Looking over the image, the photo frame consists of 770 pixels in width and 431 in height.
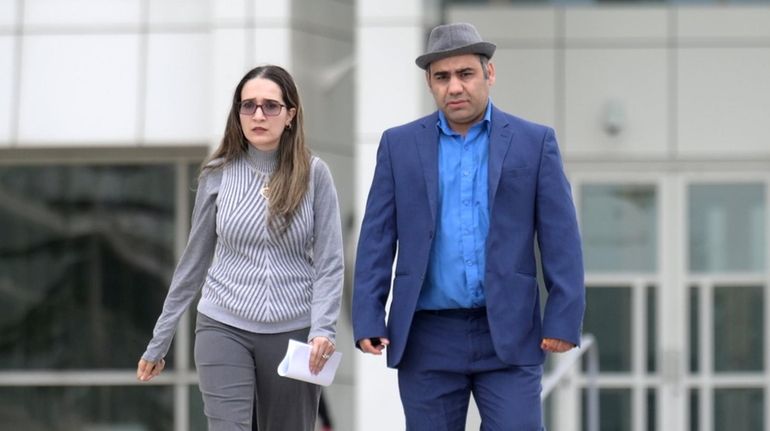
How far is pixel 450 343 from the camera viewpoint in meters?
5.34

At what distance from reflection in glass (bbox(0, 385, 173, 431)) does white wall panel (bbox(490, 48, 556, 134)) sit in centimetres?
478

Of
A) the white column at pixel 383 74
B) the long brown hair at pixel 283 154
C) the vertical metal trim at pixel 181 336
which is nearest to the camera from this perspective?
the long brown hair at pixel 283 154

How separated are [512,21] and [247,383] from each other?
417 inches

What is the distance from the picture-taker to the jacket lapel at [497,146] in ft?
17.6

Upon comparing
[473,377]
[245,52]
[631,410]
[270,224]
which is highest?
[245,52]

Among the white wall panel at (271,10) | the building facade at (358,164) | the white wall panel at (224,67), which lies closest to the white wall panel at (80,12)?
the building facade at (358,164)

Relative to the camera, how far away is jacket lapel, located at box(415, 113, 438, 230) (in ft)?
17.6

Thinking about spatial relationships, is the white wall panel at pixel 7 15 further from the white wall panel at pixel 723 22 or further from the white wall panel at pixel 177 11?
the white wall panel at pixel 723 22

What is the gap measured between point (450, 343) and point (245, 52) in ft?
30.4

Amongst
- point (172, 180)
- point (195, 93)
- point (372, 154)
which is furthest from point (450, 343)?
point (172, 180)

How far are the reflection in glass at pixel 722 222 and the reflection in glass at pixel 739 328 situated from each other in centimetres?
33

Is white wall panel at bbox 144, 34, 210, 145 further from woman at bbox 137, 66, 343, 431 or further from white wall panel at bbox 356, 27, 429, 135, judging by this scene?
woman at bbox 137, 66, 343, 431

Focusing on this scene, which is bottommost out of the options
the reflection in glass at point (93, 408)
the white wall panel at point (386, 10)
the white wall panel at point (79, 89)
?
the reflection in glass at point (93, 408)

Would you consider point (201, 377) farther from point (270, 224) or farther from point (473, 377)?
point (473, 377)
